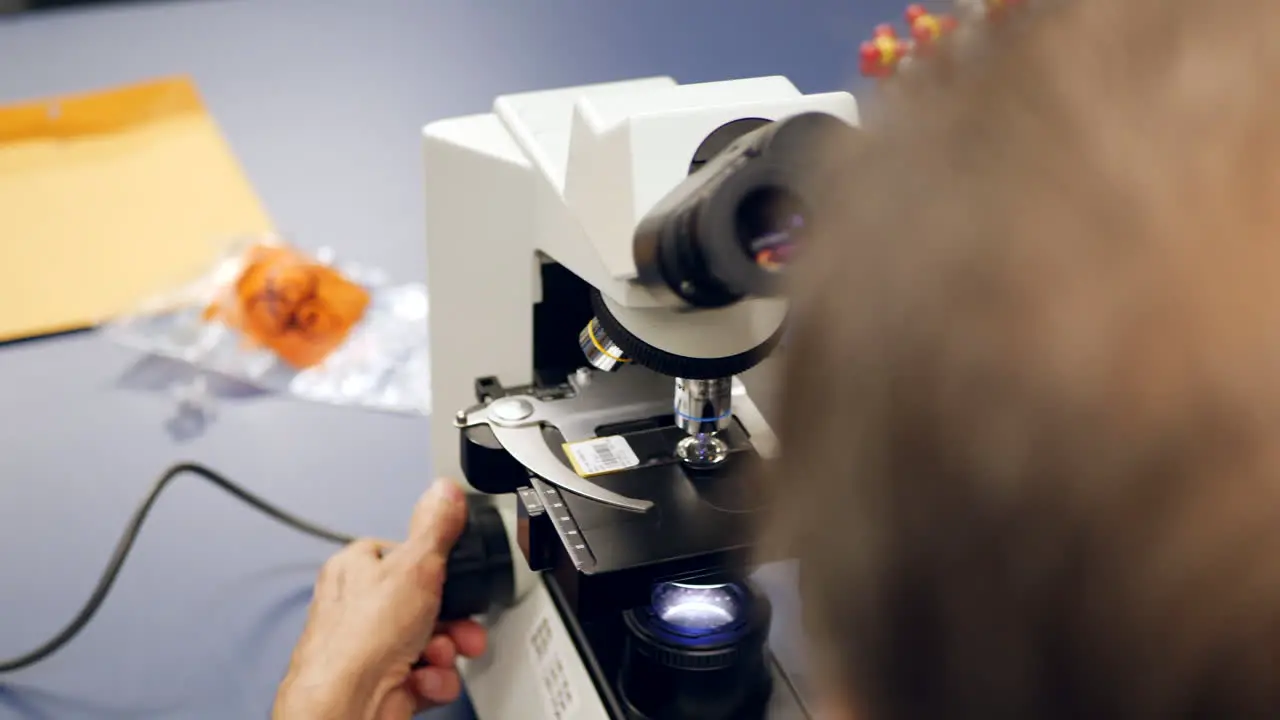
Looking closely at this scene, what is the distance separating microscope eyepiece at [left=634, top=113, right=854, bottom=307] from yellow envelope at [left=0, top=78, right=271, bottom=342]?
3.16ft

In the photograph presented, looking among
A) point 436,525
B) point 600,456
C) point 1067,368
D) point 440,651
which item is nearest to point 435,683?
point 440,651

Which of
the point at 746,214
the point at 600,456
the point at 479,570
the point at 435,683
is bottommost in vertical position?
the point at 435,683

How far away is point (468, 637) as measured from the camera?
97cm

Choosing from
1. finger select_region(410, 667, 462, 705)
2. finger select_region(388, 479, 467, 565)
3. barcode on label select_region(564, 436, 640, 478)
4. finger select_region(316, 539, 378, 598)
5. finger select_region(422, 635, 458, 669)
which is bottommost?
finger select_region(410, 667, 462, 705)

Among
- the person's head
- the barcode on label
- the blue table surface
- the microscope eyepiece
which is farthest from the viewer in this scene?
the blue table surface

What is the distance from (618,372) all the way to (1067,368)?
24.0 inches

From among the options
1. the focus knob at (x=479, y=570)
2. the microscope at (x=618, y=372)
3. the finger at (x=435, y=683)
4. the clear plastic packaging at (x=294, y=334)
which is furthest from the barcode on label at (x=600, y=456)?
the clear plastic packaging at (x=294, y=334)

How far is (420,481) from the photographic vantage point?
47.2 inches

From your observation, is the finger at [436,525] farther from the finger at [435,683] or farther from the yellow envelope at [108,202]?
the yellow envelope at [108,202]

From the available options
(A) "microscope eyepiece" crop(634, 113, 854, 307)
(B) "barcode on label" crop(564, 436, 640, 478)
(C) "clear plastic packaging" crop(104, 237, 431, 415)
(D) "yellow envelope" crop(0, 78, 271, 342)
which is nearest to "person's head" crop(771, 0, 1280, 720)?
(A) "microscope eyepiece" crop(634, 113, 854, 307)

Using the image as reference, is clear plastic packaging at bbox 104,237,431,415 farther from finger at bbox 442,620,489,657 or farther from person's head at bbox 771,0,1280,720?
person's head at bbox 771,0,1280,720

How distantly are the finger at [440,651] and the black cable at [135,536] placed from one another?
0.62ft

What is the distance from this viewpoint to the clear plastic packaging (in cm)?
131

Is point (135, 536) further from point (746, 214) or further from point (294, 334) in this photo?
point (746, 214)
